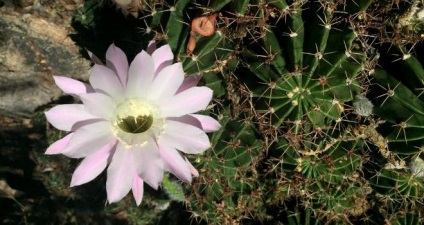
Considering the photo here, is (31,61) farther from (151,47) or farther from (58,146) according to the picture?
(151,47)

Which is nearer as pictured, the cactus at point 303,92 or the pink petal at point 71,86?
the pink petal at point 71,86

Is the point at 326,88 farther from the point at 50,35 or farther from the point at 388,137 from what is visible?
the point at 50,35

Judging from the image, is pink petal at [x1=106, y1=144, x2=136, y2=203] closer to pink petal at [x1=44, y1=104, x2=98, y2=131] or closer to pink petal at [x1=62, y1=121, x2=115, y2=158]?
pink petal at [x1=62, y1=121, x2=115, y2=158]

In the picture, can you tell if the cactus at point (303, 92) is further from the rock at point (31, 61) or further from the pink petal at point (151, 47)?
the rock at point (31, 61)

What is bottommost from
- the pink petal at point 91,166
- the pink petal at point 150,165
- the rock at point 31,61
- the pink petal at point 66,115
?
the rock at point 31,61

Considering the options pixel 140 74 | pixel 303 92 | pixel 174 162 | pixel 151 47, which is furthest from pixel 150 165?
pixel 303 92

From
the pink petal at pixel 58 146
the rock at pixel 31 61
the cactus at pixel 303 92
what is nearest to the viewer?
the pink petal at pixel 58 146

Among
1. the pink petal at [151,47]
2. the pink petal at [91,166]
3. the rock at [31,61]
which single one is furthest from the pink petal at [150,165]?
the rock at [31,61]
